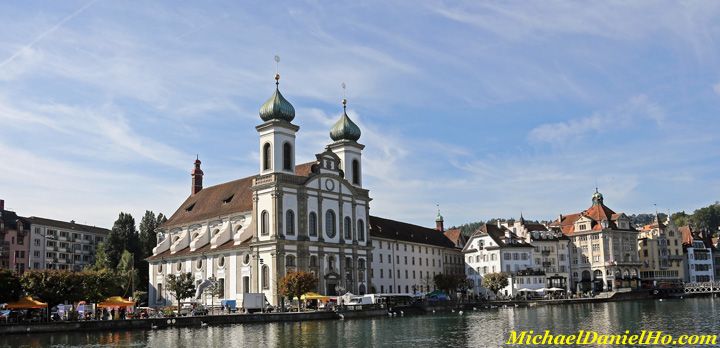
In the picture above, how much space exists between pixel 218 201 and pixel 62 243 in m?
41.3

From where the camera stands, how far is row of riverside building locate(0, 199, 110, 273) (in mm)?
112125

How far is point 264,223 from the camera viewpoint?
8550 centimetres

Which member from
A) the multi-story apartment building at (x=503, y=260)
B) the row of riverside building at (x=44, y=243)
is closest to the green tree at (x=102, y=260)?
the row of riverside building at (x=44, y=243)

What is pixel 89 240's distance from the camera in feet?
450

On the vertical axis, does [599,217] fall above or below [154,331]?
above

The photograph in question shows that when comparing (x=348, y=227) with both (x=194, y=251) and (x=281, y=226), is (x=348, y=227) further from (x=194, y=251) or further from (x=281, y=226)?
(x=194, y=251)

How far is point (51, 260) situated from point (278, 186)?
57.0 m

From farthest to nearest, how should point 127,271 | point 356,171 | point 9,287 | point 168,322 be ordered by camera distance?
point 127,271, point 356,171, point 168,322, point 9,287

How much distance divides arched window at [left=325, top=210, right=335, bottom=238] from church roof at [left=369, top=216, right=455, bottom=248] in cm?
1356

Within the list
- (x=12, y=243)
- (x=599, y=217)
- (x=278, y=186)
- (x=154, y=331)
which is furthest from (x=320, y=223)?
(x=599, y=217)

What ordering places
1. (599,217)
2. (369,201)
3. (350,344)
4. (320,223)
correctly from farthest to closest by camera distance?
(599,217) → (369,201) → (320,223) → (350,344)

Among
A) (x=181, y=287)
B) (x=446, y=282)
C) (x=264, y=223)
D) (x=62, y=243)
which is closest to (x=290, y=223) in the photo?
(x=264, y=223)

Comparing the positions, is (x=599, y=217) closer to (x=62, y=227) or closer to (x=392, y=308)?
(x=392, y=308)

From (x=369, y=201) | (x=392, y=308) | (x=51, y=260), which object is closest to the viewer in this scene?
(x=392, y=308)
